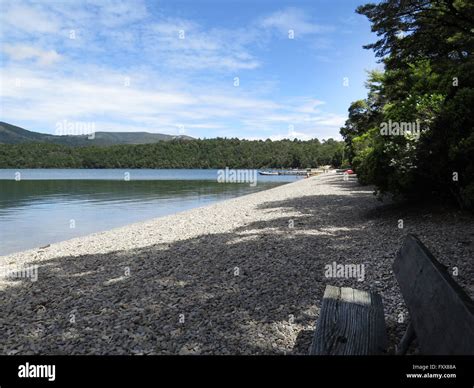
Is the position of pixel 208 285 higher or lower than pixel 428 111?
lower

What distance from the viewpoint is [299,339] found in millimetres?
4352

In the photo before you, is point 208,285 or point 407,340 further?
point 208,285

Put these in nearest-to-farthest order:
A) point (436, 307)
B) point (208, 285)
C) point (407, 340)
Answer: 1. point (436, 307)
2. point (407, 340)
3. point (208, 285)

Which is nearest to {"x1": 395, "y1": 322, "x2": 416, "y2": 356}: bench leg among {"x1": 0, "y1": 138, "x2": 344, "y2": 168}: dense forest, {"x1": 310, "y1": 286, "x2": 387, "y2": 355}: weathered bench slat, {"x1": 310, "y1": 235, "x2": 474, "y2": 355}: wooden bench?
{"x1": 310, "y1": 235, "x2": 474, "y2": 355}: wooden bench

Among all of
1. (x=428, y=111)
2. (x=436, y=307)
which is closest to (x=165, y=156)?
(x=428, y=111)

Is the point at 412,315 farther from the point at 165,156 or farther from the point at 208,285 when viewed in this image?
the point at 165,156

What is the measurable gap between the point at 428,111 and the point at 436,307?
10.3 m

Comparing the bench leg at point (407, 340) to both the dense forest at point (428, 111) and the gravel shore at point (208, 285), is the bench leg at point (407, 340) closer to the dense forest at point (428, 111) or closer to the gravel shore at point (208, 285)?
the gravel shore at point (208, 285)

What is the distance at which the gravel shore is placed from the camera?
4.57 meters

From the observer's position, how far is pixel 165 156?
603 ft

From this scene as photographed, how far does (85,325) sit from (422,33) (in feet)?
47.9

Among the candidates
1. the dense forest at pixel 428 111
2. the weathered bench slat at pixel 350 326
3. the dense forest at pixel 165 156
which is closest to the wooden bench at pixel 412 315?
the weathered bench slat at pixel 350 326

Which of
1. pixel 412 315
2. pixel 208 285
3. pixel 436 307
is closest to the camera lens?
pixel 436 307
